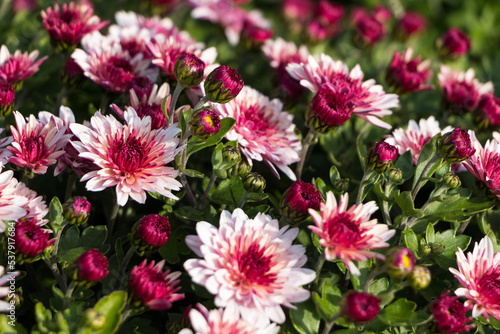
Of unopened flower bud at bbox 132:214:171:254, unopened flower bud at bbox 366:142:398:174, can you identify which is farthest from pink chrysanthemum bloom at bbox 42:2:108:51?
unopened flower bud at bbox 366:142:398:174

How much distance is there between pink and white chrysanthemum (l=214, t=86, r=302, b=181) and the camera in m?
1.57

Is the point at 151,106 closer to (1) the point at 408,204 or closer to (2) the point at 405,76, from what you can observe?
(1) the point at 408,204

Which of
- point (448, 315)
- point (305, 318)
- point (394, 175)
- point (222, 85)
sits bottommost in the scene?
point (305, 318)

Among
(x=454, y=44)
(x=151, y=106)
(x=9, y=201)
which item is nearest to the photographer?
(x=9, y=201)

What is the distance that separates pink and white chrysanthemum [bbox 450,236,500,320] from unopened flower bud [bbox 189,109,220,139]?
28.1 inches

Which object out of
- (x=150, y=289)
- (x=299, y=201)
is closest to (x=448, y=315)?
(x=299, y=201)

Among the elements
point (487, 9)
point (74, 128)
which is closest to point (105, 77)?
point (74, 128)

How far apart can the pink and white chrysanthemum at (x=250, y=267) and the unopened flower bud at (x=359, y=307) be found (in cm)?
11

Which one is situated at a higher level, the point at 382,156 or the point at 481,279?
the point at 382,156

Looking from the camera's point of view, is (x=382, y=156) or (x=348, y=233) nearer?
(x=348, y=233)

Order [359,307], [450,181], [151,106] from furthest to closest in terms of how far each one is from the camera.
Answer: [151,106]
[450,181]
[359,307]

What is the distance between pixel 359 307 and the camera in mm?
1169

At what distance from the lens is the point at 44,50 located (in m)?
2.23

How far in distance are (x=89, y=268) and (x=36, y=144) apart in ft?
1.35
